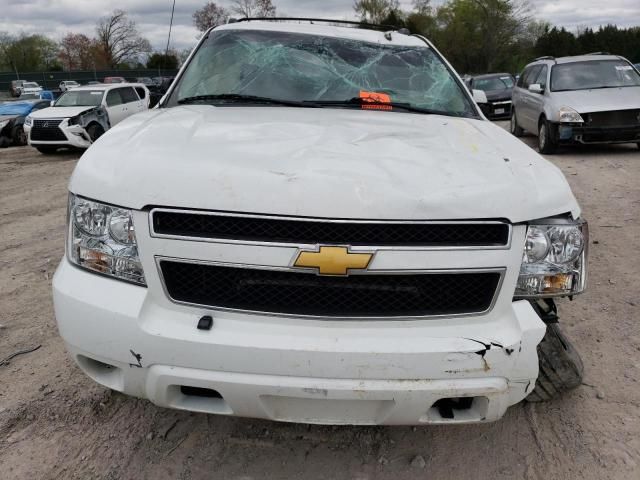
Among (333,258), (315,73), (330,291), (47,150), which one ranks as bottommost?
(47,150)

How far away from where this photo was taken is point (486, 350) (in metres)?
1.86

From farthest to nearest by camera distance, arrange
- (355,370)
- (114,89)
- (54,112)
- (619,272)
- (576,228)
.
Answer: (114,89), (54,112), (619,272), (576,228), (355,370)

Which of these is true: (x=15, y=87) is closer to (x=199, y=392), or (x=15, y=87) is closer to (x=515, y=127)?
(x=515, y=127)

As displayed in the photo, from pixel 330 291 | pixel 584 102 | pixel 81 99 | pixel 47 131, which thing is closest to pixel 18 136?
pixel 81 99

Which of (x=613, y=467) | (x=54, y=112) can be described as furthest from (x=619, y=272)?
(x=54, y=112)

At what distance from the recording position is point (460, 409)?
6.55ft

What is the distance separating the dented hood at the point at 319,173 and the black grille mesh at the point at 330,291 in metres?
0.23

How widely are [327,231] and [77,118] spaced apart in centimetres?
1342

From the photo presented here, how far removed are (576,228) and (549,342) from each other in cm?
87

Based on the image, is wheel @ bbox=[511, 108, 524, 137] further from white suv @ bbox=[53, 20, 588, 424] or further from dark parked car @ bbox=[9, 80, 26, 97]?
dark parked car @ bbox=[9, 80, 26, 97]

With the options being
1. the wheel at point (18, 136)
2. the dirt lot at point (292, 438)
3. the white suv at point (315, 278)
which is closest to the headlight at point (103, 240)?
the white suv at point (315, 278)

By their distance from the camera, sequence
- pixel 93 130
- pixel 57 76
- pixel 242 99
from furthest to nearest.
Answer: pixel 57 76, pixel 93 130, pixel 242 99

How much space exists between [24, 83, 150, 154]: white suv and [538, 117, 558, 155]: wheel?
915cm

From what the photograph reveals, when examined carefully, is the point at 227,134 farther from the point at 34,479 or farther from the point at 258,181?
the point at 34,479
